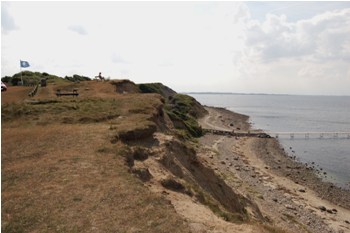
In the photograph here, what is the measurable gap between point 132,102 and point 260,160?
3366 centimetres

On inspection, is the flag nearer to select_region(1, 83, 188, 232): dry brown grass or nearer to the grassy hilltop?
the grassy hilltop

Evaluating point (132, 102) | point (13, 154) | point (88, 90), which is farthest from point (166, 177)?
point (88, 90)

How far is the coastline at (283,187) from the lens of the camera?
34.8 meters

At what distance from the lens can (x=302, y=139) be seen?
92.4 meters

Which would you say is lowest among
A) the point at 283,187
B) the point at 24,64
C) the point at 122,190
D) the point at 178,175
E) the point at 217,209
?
the point at 283,187

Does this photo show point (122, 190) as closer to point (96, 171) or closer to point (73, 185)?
point (73, 185)

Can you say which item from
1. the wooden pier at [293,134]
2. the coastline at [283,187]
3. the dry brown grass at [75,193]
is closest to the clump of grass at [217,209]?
the dry brown grass at [75,193]

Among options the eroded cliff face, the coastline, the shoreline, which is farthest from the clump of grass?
the shoreline

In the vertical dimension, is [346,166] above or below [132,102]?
below

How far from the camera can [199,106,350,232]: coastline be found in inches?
1371

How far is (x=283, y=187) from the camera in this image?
44719mm

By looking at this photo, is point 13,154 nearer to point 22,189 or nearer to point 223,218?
point 22,189

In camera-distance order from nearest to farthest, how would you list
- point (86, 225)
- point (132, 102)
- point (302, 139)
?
1. point (86, 225)
2. point (132, 102)
3. point (302, 139)

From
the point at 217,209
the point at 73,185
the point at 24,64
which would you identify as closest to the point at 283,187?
the point at 217,209
